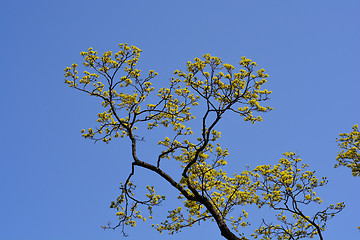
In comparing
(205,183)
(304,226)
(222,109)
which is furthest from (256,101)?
(304,226)

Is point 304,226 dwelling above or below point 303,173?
below

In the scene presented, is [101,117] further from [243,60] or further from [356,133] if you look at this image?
[356,133]

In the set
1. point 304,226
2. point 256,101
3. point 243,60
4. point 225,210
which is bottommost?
point 304,226

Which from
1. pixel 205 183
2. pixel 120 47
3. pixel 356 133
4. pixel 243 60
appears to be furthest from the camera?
pixel 356 133

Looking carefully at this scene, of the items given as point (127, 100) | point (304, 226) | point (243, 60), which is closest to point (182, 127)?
point (127, 100)

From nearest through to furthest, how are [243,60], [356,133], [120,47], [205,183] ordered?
[243,60] < [120,47] < [205,183] < [356,133]

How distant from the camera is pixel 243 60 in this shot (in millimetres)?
15555

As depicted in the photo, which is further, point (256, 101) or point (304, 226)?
point (304, 226)

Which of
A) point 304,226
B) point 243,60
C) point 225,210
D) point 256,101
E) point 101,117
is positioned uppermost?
point 101,117

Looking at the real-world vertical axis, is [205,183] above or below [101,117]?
below

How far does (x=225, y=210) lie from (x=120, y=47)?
10.1 metres

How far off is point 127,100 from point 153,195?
16.0 feet

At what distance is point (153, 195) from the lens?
1759cm

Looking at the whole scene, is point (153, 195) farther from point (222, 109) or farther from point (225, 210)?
point (222, 109)
